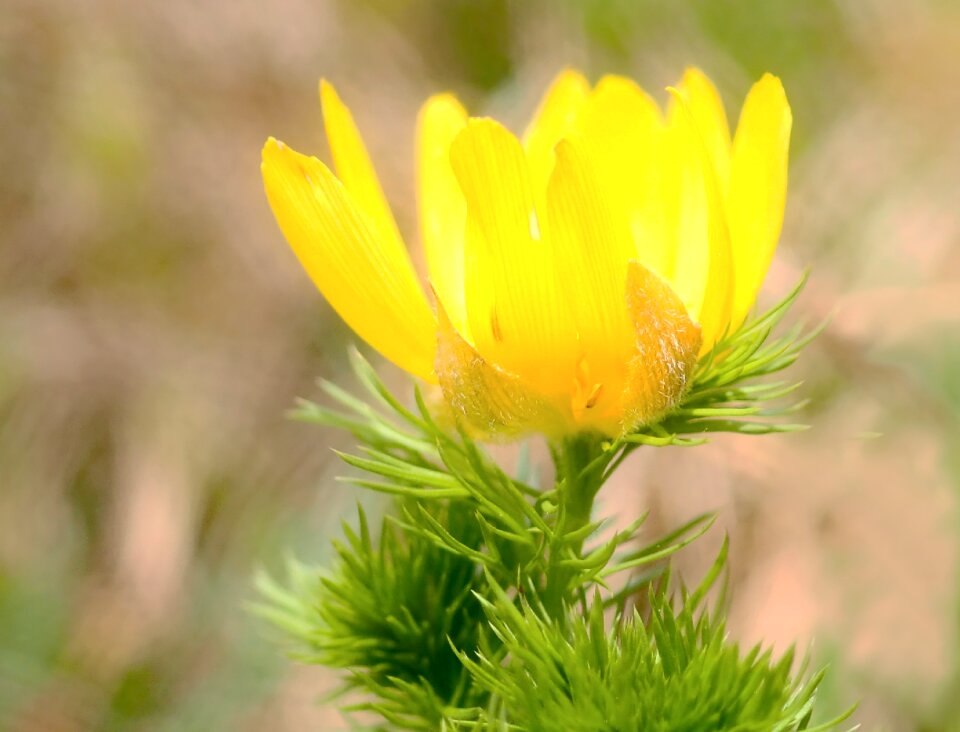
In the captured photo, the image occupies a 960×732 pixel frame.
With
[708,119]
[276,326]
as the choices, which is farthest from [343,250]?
[276,326]

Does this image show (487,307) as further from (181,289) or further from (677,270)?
(181,289)

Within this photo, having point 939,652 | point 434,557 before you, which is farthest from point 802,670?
point 939,652

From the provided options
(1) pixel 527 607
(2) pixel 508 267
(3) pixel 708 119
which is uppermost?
(3) pixel 708 119

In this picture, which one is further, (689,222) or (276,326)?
(276,326)

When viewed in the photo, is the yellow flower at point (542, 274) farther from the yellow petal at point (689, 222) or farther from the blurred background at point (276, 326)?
the blurred background at point (276, 326)

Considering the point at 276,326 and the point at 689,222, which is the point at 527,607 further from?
the point at 276,326

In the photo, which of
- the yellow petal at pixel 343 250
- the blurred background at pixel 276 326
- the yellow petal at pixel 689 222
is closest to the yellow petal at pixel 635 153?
the yellow petal at pixel 689 222

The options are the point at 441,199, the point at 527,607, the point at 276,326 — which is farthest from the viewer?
the point at 276,326

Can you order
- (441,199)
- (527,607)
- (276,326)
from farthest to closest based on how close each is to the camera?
(276,326)
(441,199)
(527,607)
